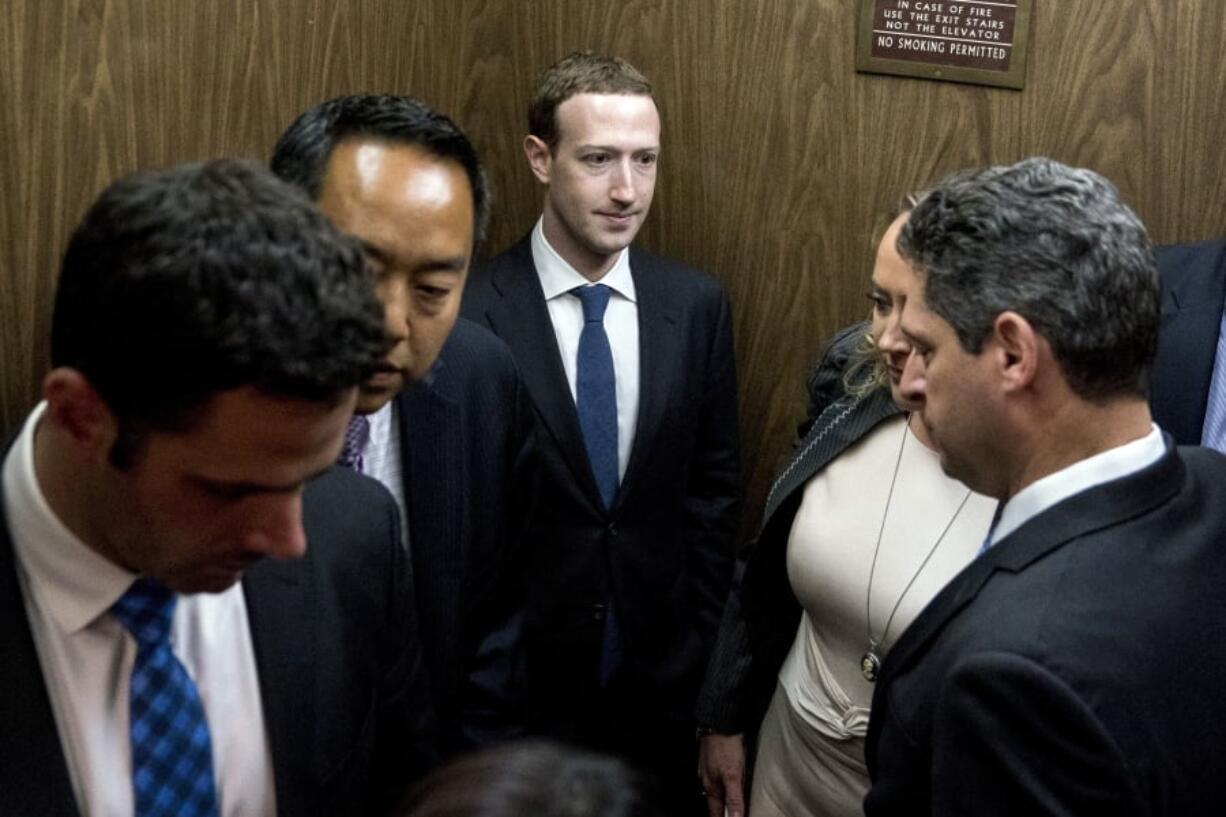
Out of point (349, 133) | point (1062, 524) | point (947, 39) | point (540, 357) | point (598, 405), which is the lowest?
point (598, 405)

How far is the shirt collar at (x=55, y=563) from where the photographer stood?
1.25 m

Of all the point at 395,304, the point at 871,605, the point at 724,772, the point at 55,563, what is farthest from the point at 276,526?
the point at 724,772

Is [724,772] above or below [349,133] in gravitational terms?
below

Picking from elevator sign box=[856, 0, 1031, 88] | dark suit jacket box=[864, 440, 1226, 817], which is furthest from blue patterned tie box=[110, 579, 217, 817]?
elevator sign box=[856, 0, 1031, 88]

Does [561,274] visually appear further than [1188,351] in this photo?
Yes

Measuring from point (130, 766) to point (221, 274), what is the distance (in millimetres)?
503

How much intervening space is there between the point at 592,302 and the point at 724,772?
107 cm

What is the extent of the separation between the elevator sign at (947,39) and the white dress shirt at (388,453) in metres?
1.64

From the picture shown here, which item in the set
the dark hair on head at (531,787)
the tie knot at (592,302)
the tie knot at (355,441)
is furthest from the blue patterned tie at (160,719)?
the tie knot at (592,302)

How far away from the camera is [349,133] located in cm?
183

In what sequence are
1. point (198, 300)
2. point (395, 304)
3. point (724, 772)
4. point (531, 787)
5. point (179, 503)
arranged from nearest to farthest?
point (531, 787) → point (198, 300) → point (179, 503) → point (395, 304) → point (724, 772)

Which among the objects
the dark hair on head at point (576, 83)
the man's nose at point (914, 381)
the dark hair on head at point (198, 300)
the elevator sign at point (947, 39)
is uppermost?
the elevator sign at point (947, 39)

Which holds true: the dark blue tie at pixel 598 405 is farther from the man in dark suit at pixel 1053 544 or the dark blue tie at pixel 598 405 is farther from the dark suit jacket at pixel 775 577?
the man in dark suit at pixel 1053 544

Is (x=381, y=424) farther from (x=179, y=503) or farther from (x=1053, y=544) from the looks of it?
(x=1053, y=544)
